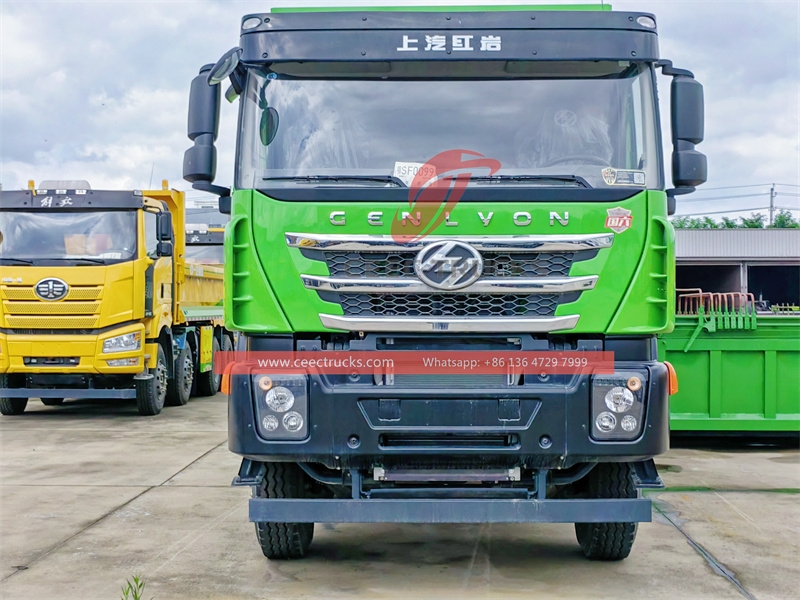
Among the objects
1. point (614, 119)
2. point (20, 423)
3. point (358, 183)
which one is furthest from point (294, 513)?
point (20, 423)

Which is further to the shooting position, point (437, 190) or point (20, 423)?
point (20, 423)

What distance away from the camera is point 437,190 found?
453 cm

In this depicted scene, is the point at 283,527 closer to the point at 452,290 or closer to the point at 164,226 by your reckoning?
the point at 452,290

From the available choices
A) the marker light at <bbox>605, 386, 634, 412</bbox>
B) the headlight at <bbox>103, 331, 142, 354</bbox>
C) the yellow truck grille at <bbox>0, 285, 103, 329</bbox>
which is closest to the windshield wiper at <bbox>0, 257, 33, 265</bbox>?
the yellow truck grille at <bbox>0, 285, 103, 329</bbox>

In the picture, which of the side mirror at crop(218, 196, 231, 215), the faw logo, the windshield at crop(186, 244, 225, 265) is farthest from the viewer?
the windshield at crop(186, 244, 225, 265)

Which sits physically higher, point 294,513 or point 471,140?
point 471,140

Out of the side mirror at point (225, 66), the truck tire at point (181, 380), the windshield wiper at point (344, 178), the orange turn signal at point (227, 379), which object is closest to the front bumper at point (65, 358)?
the truck tire at point (181, 380)

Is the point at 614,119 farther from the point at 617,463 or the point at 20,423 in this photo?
the point at 20,423

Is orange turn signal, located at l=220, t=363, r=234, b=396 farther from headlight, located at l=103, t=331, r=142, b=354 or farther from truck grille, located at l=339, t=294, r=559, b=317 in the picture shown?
headlight, located at l=103, t=331, r=142, b=354

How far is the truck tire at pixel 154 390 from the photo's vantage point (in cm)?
1196

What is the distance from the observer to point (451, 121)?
479cm

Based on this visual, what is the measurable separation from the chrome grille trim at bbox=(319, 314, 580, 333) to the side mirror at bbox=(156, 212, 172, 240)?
24.5 feet

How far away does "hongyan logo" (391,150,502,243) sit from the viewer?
445 cm

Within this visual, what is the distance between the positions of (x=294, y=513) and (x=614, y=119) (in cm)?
254
